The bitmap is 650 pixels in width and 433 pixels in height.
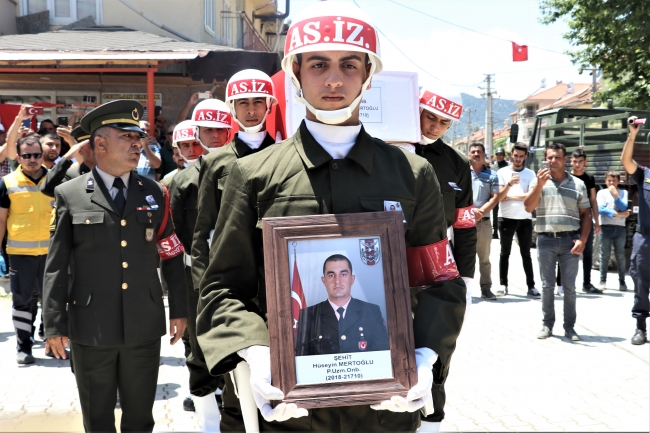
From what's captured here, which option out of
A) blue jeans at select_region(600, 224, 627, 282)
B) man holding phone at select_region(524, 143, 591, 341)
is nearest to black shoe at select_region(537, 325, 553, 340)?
man holding phone at select_region(524, 143, 591, 341)

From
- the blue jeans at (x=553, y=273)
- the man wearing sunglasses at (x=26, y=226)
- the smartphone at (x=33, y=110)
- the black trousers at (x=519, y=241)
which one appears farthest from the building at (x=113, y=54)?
the blue jeans at (x=553, y=273)

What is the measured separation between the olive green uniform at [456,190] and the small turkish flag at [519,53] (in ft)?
63.0

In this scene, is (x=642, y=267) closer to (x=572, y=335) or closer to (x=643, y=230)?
(x=643, y=230)

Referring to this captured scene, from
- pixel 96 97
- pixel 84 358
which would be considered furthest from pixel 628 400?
pixel 96 97

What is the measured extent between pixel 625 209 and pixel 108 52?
9775 mm

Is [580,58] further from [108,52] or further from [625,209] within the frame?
[108,52]

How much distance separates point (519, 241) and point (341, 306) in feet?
34.3

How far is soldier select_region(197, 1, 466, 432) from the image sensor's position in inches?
86.9

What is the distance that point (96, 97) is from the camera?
55.3 feet

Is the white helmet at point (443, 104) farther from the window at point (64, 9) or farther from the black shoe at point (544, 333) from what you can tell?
the window at point (64, 9)

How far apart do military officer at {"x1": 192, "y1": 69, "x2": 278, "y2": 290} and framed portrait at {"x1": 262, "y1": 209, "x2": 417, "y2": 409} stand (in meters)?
1.86

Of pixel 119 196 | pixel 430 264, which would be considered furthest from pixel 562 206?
pixel 430 264

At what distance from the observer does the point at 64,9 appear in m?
18.7

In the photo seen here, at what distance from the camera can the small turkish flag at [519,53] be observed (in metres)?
22.9
